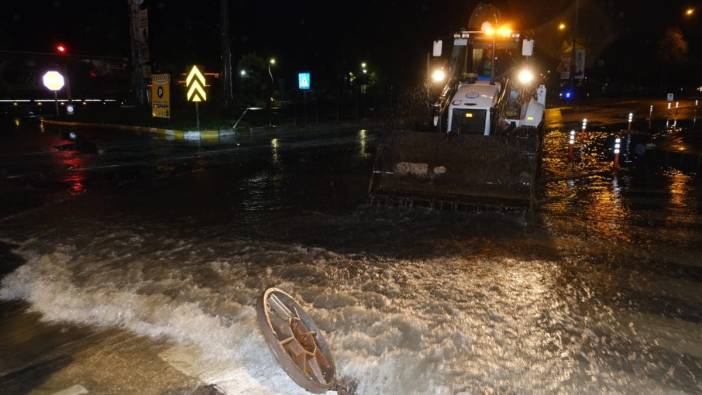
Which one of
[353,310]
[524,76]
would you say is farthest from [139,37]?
[353,310]

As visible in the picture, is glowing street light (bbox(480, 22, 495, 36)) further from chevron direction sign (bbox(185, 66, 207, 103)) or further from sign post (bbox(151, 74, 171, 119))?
sign post (bbox(151, 74, 171, 119))

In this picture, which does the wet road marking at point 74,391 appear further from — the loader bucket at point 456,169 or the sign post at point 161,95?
the sign post at point 161,95

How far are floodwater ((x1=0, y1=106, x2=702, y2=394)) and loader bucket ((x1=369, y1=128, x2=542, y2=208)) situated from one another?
16.9 inches

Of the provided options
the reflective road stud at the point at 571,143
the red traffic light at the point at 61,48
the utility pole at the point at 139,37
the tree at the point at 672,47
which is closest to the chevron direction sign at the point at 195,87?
the utility pole at the point at 139,37

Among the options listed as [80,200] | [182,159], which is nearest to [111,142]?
[182,159]

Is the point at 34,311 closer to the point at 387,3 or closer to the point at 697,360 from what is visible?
the point at 697,360

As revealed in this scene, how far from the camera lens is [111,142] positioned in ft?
60.8

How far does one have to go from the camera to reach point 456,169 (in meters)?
9.23

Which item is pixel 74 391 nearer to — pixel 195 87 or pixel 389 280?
pixel 389 280

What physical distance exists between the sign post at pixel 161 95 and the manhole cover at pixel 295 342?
2006 centimetres

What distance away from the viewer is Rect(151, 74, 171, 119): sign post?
22.7 meters

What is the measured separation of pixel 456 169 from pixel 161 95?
17.1m

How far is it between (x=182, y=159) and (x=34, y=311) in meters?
9.91

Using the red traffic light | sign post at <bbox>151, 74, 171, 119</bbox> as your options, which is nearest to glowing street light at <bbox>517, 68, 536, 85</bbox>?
sign post at <bbox>151, 74, 171, 119</bbox>
